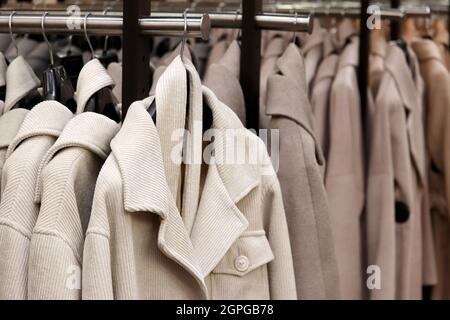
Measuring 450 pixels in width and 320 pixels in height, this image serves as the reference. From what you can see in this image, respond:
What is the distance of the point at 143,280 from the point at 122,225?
10 centimetres

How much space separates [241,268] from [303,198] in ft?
0.66

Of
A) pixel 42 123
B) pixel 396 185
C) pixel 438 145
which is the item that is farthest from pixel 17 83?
pixel 438 145

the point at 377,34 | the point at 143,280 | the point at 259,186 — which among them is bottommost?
the point at 143,280

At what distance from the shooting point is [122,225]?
2.99ft

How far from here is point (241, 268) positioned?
102 cm

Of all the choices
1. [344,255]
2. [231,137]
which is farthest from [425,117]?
[231,137]

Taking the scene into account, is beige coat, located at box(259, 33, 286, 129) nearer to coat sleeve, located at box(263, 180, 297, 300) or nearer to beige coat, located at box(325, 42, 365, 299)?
beige coat, located at box(325, 42, 365, 299)

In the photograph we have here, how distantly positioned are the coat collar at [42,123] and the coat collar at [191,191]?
10 centimetres

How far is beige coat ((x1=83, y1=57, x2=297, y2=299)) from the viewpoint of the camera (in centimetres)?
90

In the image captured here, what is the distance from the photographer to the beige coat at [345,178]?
1.54 metres

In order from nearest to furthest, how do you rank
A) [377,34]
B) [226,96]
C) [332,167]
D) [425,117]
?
[226,96], [332,167], [425,117], [377,34]

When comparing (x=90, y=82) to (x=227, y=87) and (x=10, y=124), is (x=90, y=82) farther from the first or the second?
(x=227, y=87)

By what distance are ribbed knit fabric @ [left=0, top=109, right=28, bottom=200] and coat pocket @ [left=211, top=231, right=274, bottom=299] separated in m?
0.36

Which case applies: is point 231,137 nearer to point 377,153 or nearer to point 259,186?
point 259,186
